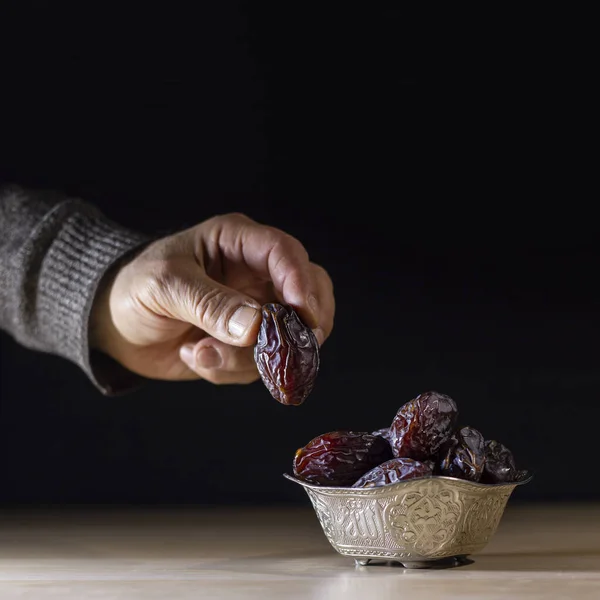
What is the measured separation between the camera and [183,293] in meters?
1.66

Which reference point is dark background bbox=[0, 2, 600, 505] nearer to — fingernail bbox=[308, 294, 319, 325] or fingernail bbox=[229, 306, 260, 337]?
fingernail bbox=[308, 294, 319, 325]

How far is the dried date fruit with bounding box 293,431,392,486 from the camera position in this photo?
4.40ft

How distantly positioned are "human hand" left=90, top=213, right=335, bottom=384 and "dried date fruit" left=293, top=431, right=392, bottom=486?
0.23 metres

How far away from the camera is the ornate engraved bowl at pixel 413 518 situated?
126 centimetres

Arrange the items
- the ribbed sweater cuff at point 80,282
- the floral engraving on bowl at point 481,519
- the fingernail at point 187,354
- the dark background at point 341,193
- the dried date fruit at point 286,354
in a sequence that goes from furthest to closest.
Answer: the dark background at point 341,193 → the fingernail at point 187,354 → the ribbed sweater cuff at point 80,282 → the dried date fruit at point 286,354 → the floral engraving on bowl at point 481,519

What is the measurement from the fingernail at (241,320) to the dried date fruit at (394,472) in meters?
0.34

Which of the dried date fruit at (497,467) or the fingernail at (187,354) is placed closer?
the dried date fruit at (497,467)

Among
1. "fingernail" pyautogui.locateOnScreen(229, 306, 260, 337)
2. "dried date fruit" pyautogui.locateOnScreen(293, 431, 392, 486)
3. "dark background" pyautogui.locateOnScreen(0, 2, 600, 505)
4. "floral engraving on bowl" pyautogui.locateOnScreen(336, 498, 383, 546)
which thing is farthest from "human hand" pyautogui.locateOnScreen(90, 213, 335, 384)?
"dark background" pyautogui.locateOnScreen(0, 2, 600, 505)

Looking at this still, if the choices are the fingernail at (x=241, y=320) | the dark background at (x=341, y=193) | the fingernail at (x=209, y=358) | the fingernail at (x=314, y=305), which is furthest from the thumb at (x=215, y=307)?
the dark background at (x=341, y=193)

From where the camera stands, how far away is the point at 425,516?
1.26m

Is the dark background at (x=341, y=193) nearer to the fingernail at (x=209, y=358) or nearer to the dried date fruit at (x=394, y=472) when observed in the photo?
the fingernail at (x=209, y=358)

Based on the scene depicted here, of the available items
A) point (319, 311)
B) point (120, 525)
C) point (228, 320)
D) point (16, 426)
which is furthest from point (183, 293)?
point (16, 426)

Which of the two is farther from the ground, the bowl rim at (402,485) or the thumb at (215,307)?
the thumb at (215,307)

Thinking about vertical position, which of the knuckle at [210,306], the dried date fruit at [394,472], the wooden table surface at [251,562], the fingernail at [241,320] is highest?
the knuckle at [210,306]
